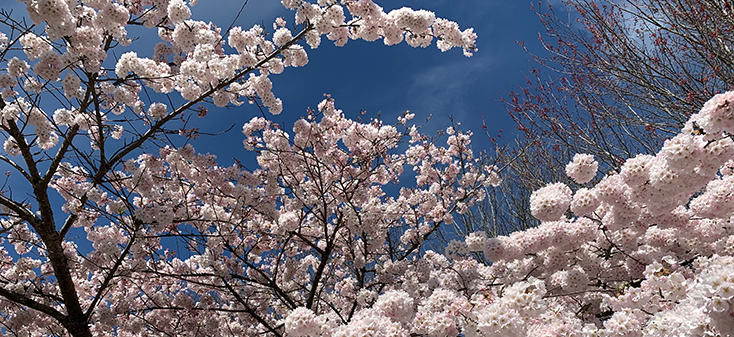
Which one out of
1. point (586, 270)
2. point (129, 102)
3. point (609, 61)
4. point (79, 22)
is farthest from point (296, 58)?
point (609, 61)

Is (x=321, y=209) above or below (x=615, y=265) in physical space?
above

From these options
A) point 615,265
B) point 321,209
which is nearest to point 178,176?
point 321,209

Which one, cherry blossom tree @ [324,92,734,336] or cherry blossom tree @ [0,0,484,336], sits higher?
cherry blossom tree @ [0,0,484,336]

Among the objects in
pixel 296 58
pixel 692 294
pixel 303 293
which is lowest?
pixel 692 294

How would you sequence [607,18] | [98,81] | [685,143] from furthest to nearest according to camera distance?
[607,18] → [98,81] → [685,143]

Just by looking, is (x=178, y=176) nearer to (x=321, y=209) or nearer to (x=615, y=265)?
(x=321, y=209)

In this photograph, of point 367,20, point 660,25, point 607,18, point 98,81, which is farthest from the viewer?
point 607,18

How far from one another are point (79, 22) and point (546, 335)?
5874 mm

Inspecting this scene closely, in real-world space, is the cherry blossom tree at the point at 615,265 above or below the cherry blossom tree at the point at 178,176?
below

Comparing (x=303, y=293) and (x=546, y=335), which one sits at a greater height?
(x=303, y=293)

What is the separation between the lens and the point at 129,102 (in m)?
5.01

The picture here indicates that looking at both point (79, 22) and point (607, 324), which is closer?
point (607, 324)

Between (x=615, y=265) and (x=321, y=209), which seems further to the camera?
(x=321, y=209)

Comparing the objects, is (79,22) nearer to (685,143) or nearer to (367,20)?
(367,20)
